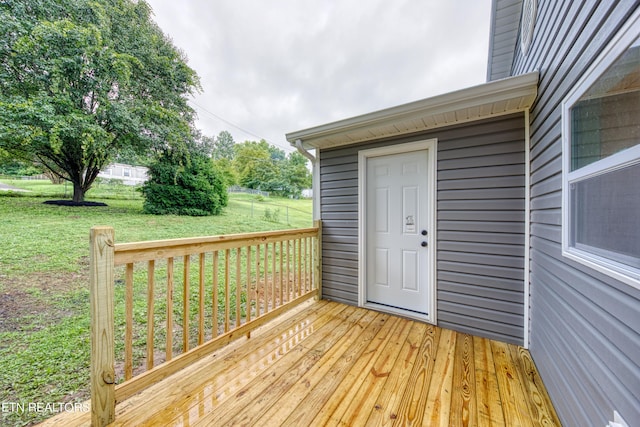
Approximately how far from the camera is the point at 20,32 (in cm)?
407

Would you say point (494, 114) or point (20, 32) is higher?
point (20, 32)

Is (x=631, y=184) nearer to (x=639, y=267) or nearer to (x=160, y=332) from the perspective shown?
(x=639, y=267)

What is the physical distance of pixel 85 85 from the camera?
16.3 feet

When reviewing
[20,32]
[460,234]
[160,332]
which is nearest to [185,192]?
[20,32]

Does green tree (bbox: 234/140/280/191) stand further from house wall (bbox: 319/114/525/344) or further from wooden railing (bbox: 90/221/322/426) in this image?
house wall (bbox: 319/114/525/344)

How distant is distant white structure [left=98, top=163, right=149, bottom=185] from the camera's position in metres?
5.65

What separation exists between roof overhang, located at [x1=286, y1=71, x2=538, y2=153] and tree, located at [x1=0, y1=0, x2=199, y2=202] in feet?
15.7

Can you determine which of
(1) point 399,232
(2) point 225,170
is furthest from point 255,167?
(1) point 399,232

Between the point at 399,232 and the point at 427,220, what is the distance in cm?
36

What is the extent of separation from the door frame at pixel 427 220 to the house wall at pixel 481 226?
5 centimetres

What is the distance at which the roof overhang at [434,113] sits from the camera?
188 centimetres

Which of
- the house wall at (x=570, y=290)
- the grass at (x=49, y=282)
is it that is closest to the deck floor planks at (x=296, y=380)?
the grass at (x=49, y=282)

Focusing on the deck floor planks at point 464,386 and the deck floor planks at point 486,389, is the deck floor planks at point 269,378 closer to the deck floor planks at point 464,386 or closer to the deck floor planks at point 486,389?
the deck floor planks at point 464,386

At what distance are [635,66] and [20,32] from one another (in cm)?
765
